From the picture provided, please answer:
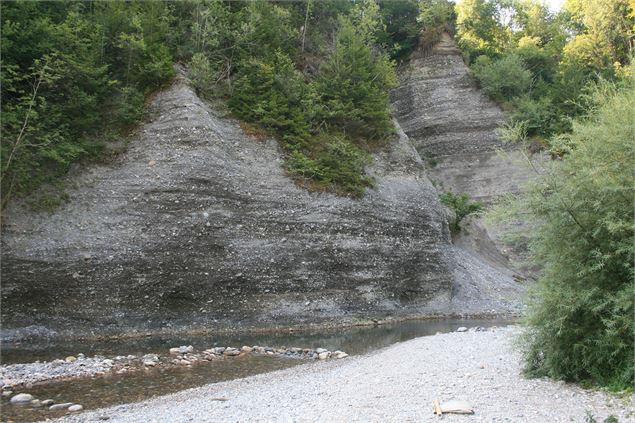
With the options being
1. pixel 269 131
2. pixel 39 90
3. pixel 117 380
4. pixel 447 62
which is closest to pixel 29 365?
pixel 117 380

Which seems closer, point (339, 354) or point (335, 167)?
point (339, 354)

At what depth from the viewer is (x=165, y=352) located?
13977 mm

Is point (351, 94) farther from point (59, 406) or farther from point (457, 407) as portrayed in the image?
point (457, 407)

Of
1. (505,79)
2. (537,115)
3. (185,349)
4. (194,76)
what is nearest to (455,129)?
(505,79)

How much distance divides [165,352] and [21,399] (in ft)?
16.5

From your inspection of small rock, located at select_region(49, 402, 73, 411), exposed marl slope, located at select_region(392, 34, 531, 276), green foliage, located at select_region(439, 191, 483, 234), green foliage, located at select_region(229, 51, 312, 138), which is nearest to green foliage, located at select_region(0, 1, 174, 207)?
green foliage, located at select_region(229, 51, 312, 138)

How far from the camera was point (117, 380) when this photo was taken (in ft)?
35.3

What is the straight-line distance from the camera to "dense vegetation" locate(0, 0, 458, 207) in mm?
16344

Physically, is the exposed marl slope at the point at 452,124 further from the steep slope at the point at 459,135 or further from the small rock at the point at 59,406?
the small rock at the point at 59,406

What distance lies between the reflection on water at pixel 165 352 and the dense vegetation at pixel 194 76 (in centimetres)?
558

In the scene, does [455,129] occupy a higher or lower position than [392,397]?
higher

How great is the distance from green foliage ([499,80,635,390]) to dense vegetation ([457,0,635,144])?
85.1 ft

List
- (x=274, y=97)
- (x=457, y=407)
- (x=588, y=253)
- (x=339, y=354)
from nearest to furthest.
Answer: (x=457, y=407)
(x=588, y=253)
(x=339, y=354)
(x=274, y=97)

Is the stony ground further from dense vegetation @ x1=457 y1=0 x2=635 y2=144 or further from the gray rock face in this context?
dense vegetation @ x1=457 y1=0 x2=635 y2=144
